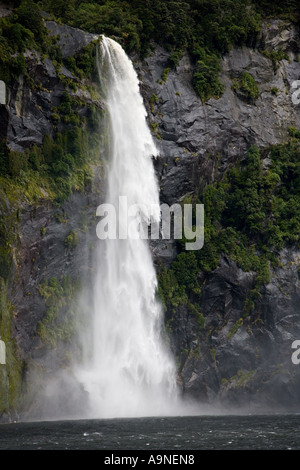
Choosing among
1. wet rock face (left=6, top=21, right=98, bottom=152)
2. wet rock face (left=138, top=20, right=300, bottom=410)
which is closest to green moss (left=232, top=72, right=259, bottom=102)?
wet rock face (left=138, top=20, right=300, bottom=410)

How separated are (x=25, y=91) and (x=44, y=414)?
61.3 feet

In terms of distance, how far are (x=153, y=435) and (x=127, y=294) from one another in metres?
15.6

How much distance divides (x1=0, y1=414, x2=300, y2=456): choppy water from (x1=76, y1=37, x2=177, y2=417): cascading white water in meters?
5.86

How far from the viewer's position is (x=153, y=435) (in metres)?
31.4

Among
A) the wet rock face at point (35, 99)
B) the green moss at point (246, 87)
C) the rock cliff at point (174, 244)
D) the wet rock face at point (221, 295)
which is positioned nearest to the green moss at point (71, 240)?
the rock cliff at point (174, 244)

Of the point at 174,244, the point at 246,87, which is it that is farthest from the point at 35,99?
the point at 246,87

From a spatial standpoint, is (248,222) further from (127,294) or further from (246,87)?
(127,294)

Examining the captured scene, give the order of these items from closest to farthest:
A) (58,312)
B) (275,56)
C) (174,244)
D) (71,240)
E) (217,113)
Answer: (58,312) → (71,240) → (174,244) → (217,113) → (275,56)

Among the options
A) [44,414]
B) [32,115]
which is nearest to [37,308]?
[44,414]

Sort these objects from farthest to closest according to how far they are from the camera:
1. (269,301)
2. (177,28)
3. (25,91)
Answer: (177,28) → (269,301) → (25,91)

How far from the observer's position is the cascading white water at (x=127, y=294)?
4406 cm
